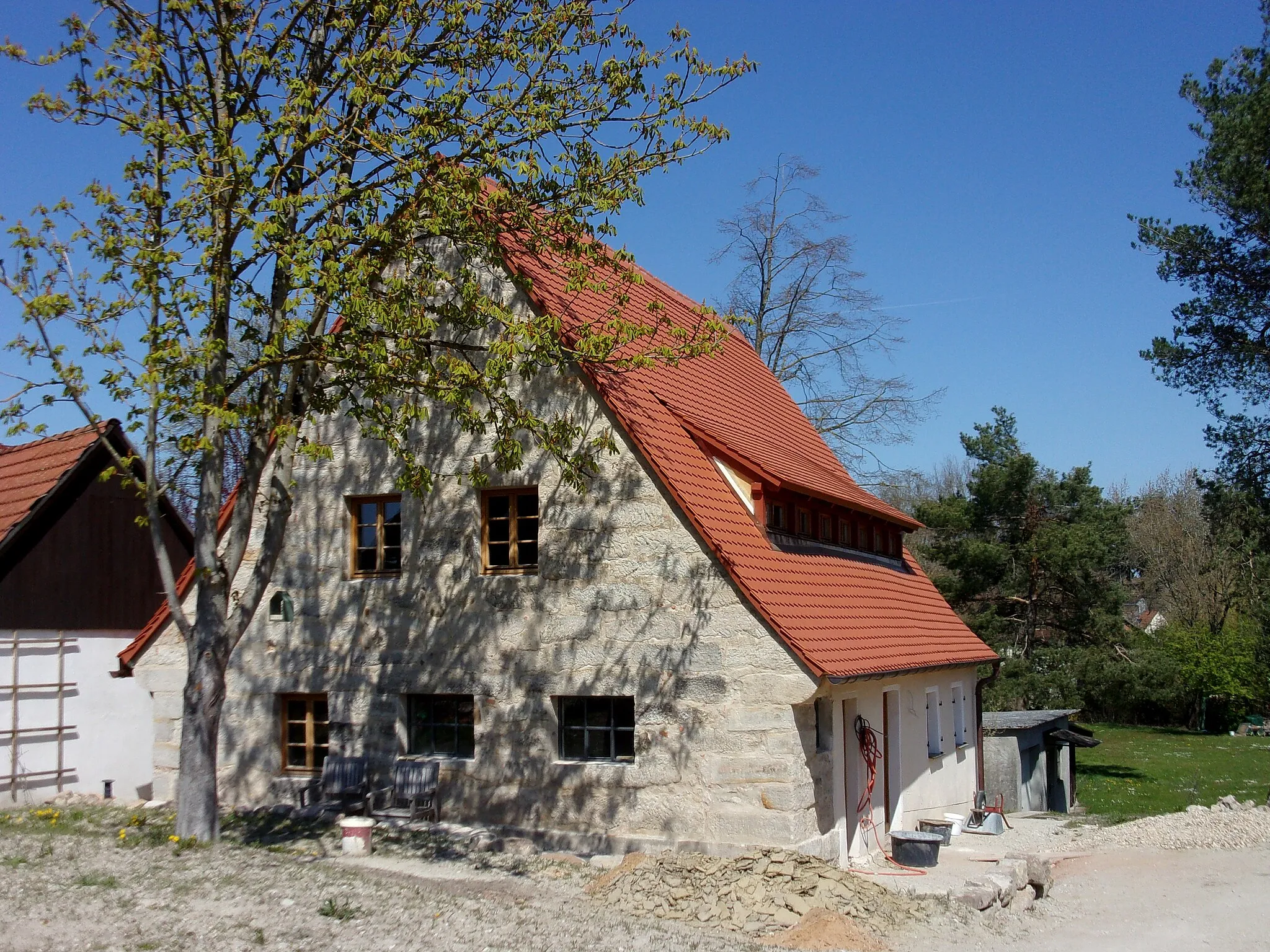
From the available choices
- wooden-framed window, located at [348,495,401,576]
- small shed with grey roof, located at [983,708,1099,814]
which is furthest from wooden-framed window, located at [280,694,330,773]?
small shed with grey roof, located at [983,708,1099,814]

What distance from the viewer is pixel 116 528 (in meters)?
19.2

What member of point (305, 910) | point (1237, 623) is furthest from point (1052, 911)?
point (1237, 623)

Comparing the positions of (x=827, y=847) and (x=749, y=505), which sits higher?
(x=749, y=505)

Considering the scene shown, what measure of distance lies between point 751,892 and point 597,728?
297cm

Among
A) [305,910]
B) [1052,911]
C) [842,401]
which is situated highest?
[842,401]

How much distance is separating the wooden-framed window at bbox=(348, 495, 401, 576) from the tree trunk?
334cm

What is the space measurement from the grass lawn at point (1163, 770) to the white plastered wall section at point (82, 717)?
717 inches

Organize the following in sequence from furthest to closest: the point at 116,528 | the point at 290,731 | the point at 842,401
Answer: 1. the point at 842,401
2. the point at 116,528
3. the point at 290,731

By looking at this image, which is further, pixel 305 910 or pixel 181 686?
pixel 181 686

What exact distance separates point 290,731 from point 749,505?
22.0ft

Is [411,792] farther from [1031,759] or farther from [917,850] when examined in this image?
[1031,759]

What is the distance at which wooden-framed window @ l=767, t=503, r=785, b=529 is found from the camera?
14.2m

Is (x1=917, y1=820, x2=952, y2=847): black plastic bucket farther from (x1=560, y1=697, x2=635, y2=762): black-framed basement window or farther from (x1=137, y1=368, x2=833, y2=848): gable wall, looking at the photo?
(x1=560, y1=697, x2=635, y2=762): black-framed basement window

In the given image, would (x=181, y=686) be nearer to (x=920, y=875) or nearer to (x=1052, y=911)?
(x=920, y=875)
